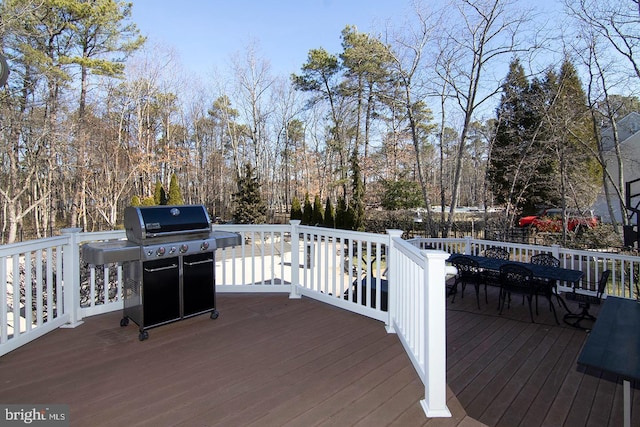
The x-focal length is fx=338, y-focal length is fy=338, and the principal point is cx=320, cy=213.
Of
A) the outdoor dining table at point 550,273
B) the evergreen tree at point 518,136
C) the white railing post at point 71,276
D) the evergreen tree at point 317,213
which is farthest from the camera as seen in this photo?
the evergreen tree at point 317,213

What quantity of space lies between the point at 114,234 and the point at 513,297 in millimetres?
5165

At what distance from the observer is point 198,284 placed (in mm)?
3279

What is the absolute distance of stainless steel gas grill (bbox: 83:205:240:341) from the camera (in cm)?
285

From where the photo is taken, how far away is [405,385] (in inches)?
87.9

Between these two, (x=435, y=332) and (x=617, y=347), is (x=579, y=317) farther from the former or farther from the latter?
(x=435, y=332)

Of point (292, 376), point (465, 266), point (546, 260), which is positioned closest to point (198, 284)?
point (292, 376)

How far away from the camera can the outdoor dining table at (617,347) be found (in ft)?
5.02

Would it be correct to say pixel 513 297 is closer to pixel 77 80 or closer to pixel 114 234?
pixel 114 234

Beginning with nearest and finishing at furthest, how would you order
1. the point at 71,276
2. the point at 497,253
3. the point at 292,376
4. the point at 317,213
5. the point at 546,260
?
the point at 292,376, the point at 71,276, the point at 546,260, the point at 497,253, the point at 317,213

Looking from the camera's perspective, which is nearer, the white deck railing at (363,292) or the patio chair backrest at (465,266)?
the white deck railing at (363,292)

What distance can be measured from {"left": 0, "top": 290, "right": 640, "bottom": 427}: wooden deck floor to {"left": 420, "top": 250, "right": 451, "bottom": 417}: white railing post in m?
0.09

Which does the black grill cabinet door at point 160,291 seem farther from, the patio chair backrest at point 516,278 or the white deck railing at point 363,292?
the patio chair backrest at point 516,278

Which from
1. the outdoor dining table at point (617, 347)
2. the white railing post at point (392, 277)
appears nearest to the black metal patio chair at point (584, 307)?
the outdoor dining table at point (617, 347)

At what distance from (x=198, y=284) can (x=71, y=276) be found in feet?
3.88
